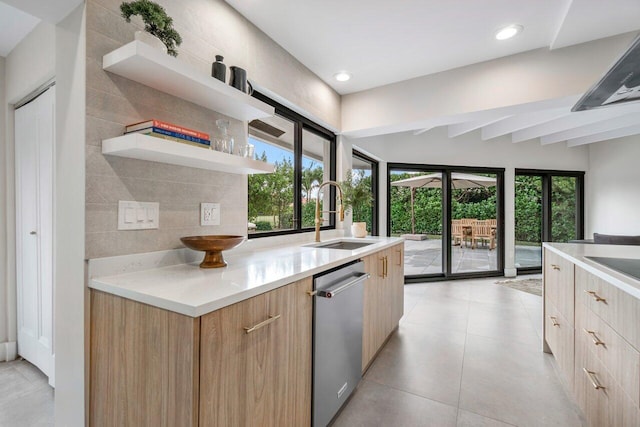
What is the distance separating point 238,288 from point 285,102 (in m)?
1.88

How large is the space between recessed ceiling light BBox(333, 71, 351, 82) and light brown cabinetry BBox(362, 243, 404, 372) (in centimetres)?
174

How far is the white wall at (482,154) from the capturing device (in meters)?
4.61

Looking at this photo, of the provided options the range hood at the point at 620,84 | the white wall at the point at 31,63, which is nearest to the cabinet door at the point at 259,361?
the range hood at the point at 620,84

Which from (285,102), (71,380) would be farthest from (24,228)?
(285,102)

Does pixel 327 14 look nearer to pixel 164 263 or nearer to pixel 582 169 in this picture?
pixel 164 263

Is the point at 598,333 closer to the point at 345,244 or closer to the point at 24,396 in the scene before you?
the point at 345,244

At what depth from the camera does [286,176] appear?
266cm

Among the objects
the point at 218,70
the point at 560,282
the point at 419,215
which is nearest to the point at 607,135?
the point at 419,215

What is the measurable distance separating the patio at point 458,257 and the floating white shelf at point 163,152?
13.3ft

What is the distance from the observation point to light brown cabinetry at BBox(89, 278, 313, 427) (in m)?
0.86

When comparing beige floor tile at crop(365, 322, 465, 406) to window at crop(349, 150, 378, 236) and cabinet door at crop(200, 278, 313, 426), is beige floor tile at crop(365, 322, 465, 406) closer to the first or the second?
cabinet door at crop(200, 278, 313, 426)

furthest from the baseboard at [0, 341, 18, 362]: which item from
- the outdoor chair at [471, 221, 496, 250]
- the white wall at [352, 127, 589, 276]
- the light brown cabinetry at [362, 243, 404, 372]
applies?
the outdoor chair at [471, 221, 496, 250]

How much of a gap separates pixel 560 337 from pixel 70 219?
2.85 m

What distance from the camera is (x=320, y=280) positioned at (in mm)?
1443
